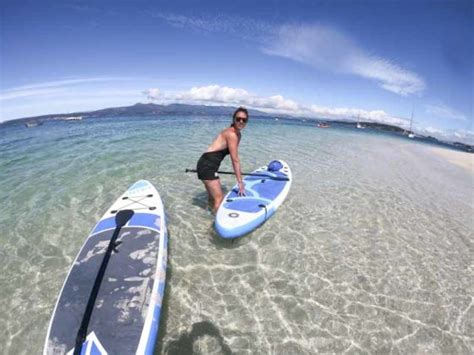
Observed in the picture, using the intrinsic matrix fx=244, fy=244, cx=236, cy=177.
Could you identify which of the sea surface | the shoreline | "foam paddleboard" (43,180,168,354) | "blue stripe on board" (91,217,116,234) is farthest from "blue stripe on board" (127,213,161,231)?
the shoreline

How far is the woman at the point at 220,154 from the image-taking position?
20.4 feet

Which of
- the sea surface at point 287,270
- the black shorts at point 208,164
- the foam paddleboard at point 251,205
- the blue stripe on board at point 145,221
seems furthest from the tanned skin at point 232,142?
the blue stripe on board at point 145,221

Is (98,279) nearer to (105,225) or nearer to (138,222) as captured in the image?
(138,222)

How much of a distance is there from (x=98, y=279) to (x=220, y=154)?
13.2 ft

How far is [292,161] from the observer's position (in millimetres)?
16266

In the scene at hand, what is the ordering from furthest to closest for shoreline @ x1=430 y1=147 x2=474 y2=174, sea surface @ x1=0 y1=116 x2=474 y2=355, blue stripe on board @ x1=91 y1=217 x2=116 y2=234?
shoreline @ x1=430 y1=147 x2=474 y2=174
blue stripe on board @ x1=91 y1=217 x2=116 y2=234
sea surface @ x1=0 y1=116 x2=474 y2=355

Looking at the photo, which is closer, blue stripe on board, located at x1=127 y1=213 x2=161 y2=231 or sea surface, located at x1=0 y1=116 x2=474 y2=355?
sea surface, located at x1=0 y1=116 x2=474 y2=355

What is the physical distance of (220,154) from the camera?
22.2 feet

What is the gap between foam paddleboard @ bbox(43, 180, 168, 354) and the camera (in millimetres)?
3322

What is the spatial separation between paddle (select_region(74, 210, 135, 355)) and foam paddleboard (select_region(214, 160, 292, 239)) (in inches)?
89.2

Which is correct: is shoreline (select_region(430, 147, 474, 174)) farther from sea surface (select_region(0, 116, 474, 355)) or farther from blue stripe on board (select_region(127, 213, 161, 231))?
blue stripe on board (select_region(127, 213, 161, 231))

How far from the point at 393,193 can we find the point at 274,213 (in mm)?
6812

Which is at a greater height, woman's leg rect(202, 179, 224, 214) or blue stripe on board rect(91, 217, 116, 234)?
woman's leg rect(202, 179, 224, 214)

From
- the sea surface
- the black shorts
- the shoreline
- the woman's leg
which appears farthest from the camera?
the shoreline
